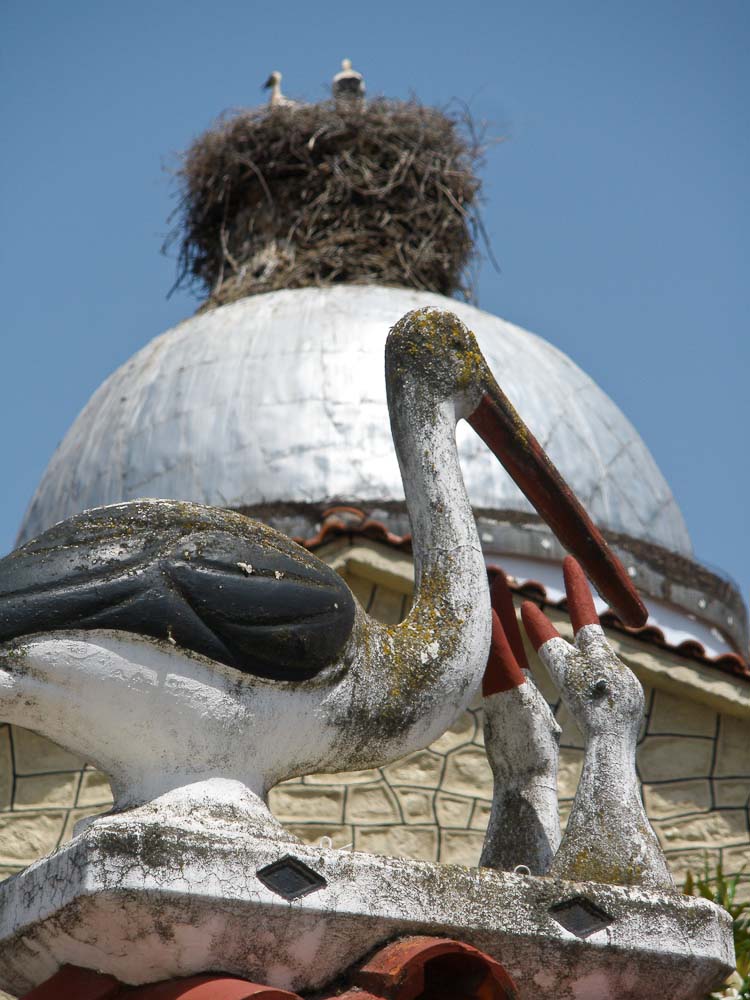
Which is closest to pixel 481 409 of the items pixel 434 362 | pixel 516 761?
pixel 434 362

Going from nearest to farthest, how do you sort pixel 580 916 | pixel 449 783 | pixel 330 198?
pixel 580 916
pixel 449 783
pixel 330 198

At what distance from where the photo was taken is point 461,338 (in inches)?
165

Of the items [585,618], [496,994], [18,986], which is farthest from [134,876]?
[585,618]

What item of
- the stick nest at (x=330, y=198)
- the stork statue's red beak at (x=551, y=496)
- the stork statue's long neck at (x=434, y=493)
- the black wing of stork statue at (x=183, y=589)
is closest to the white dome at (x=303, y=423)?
the stick nest at (x=330, y=198)

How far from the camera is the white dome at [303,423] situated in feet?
34.4

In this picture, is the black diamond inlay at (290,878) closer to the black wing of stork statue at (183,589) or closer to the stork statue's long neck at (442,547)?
the black wing of stork statue at (183,589)

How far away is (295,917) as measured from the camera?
3.18 metres

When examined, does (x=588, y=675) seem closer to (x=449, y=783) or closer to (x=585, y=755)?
(x=585, y=755)

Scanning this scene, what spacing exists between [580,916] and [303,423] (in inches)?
287

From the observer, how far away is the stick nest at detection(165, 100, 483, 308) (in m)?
13.0

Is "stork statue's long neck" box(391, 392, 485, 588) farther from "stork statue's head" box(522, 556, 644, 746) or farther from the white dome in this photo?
the white dome

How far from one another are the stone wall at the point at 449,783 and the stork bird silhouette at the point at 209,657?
4512 mm

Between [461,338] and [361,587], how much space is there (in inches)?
172

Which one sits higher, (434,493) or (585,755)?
(434,493)
